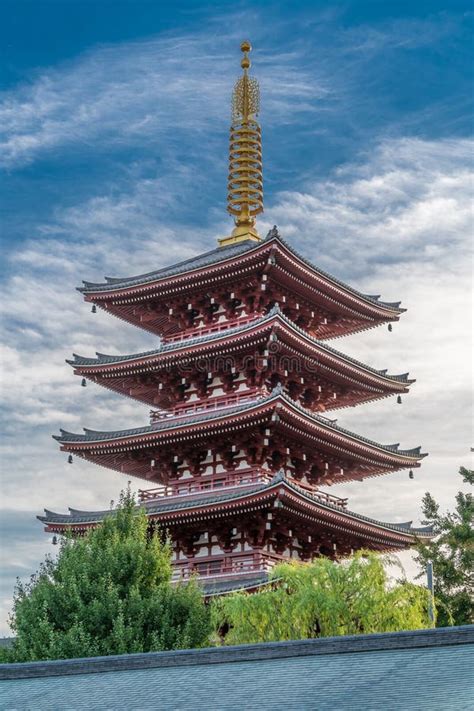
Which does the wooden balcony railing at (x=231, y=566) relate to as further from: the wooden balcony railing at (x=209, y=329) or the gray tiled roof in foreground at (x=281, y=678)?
the gray tiled roof in foreground at (x=281, y=678)

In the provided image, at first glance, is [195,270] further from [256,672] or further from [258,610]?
[256,672]

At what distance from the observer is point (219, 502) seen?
41.6 meters

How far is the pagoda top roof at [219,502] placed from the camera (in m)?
40.8

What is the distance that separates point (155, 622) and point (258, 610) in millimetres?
3489

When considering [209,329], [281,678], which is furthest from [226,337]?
[281,678]

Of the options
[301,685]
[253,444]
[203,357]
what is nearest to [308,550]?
[253,444]

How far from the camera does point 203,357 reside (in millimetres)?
46469

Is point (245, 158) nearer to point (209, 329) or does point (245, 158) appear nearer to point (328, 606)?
point (209, 329)

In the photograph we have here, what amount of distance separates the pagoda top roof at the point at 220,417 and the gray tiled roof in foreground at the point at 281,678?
19861 millimetres

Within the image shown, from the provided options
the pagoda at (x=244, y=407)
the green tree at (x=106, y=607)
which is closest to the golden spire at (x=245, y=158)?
the pagoda at (x=244, y=407)

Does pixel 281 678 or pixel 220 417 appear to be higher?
pixel 220 417

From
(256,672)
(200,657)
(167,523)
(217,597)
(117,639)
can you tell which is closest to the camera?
(256,672)

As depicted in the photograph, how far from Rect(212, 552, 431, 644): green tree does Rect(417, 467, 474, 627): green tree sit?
9.76 meters

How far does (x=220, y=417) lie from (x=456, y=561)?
12.4 metres
